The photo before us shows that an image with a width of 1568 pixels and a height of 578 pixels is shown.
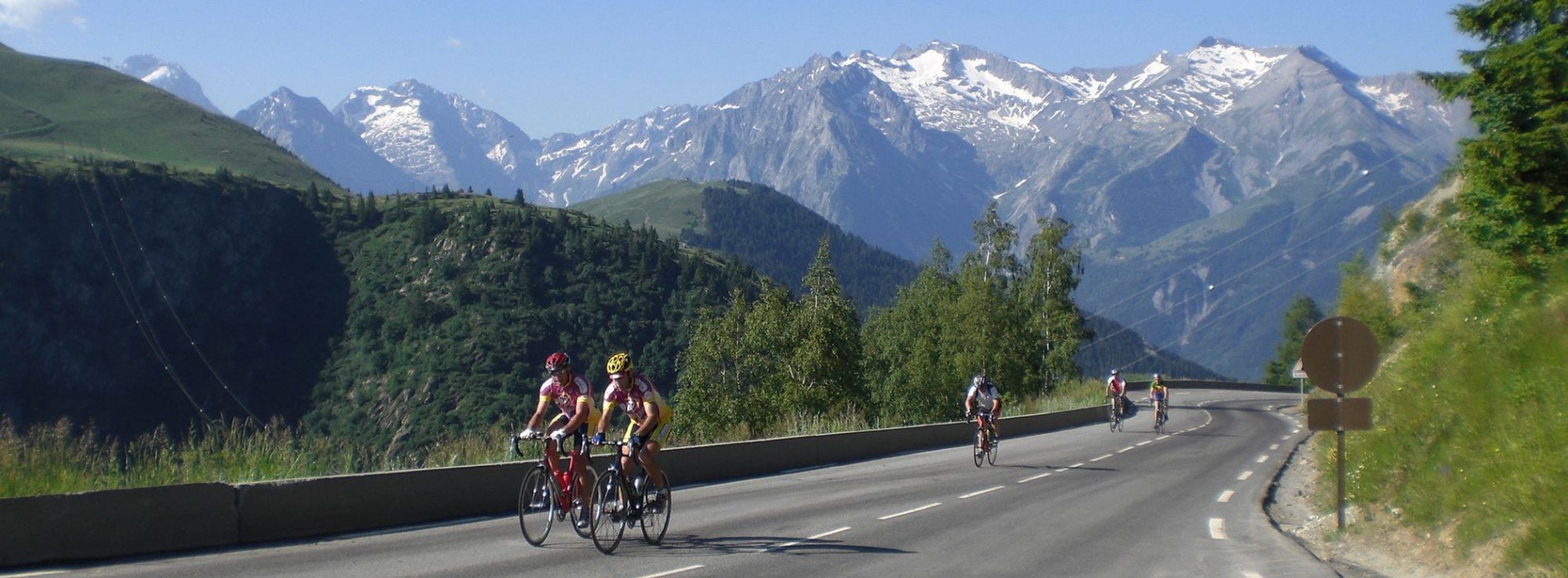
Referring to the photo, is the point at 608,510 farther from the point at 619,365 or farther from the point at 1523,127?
the point at 1523,127

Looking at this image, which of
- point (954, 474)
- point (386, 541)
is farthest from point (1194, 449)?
point (386, 541)

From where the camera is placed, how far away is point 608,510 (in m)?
10.8

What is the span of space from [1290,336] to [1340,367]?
116 meters

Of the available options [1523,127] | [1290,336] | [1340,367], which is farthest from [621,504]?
[1290,336]

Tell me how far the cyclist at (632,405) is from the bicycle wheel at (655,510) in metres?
0.31

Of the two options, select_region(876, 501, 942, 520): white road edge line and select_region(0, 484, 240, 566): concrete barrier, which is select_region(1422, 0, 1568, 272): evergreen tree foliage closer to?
select_region(876, 501, 942, 520): white road edge line

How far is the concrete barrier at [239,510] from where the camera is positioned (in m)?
9.84

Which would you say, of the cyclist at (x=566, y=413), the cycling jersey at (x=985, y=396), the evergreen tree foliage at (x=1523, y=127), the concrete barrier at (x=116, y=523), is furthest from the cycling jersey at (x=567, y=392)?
the evergreen tree foliage at (x=1523, y=127)

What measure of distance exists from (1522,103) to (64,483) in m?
19.1

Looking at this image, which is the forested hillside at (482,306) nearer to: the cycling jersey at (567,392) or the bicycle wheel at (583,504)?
the cycling jersey at (567,392)

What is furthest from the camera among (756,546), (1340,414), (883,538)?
(883,538)

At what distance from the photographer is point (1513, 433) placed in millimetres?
10797

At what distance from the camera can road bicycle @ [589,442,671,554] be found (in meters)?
10.8

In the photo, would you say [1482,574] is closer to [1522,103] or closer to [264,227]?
[1522,103]
